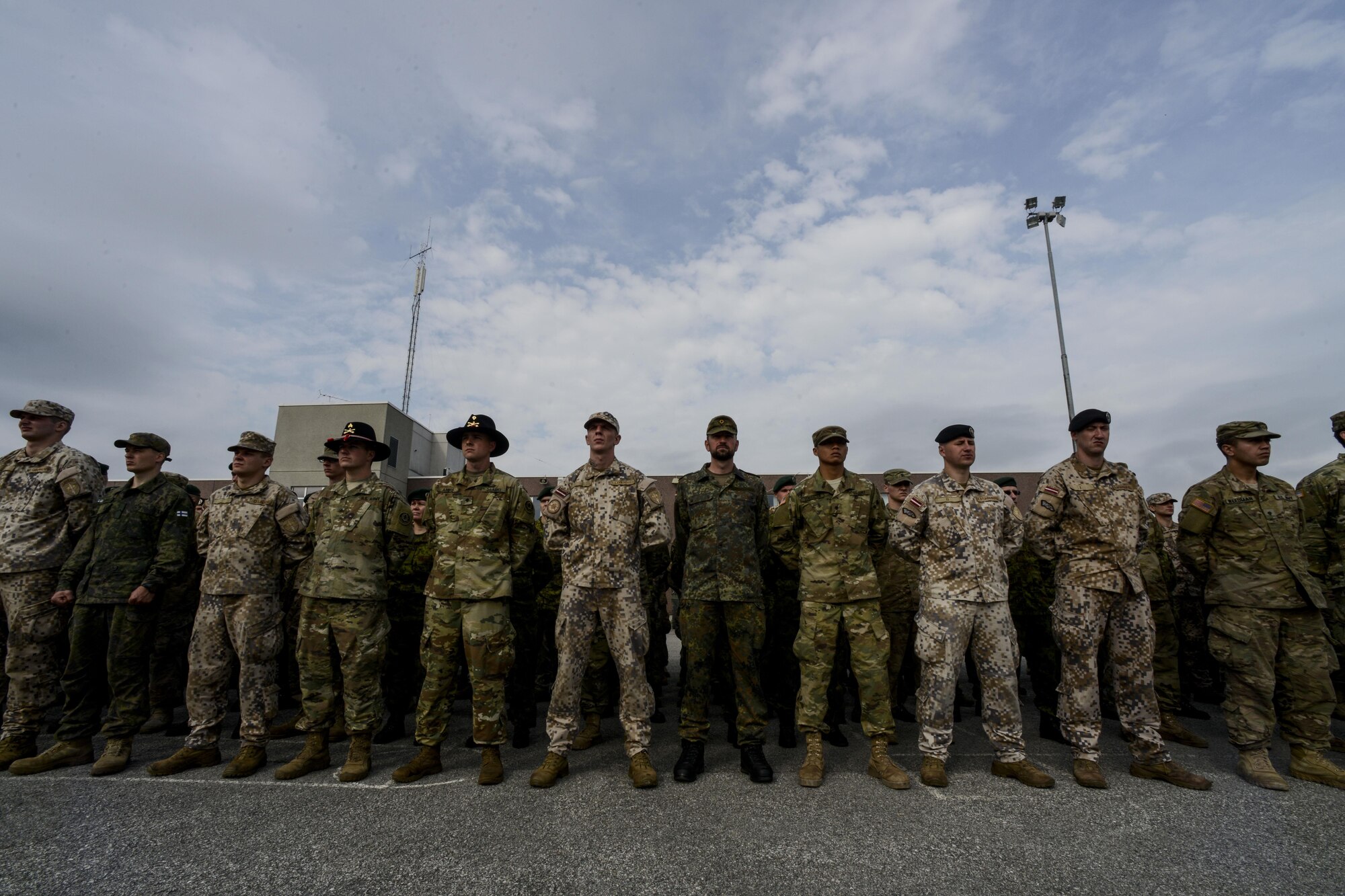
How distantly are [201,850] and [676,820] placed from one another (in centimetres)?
244

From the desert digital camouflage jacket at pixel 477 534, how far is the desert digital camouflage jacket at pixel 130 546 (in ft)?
6.77

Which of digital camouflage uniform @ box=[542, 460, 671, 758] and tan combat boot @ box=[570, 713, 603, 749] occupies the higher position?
digital camouflage uniform @ box=[542, 460, 671, 758]

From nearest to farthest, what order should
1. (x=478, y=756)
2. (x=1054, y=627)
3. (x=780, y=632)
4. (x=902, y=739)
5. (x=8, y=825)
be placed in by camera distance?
(x=8, y=825), (x=1054, y=627), (x=478, y=756), (x=902, y=739), (x=780, y=632)

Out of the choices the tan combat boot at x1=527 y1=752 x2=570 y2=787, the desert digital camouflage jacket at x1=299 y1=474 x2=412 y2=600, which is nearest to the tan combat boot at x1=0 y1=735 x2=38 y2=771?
the desert digital camouflage jacket at x1=299 y1=474 x2=412 y2=600

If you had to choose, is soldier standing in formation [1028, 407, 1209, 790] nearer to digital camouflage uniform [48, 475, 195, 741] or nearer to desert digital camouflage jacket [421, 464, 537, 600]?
desert digital camouflage jacket [421, 464, 537, 600]

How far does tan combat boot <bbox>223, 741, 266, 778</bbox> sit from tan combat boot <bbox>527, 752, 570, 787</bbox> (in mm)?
2001

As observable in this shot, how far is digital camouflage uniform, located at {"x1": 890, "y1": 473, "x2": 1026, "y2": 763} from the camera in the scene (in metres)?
3.99

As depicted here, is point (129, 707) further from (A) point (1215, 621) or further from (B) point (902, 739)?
(A) point (1215, 621)

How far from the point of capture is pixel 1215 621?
170 inches

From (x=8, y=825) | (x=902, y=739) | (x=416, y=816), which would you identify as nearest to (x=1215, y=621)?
(x=902, y=739)

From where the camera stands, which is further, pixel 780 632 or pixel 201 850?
pixel 780 632

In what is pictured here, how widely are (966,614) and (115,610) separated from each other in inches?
248

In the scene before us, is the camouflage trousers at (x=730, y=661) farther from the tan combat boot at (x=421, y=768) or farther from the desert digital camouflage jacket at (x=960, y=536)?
the tan combat boot at (x=421, y=768)

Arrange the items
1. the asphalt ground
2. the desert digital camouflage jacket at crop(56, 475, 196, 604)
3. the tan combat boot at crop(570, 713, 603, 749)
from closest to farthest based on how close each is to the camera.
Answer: the asphalt ground → the desert digital camouflage jacket at crop(56, 475, 196, 604) → the tan combat boot at crop(570, 713, 603, 749)
